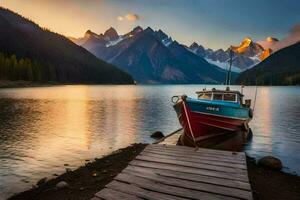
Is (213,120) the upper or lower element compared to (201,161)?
upper

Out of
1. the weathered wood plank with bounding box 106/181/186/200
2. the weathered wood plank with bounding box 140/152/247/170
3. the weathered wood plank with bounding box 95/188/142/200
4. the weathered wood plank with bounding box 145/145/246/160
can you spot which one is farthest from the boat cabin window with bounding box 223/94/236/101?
the weathered wood plank with bounding box 95/188/142/200

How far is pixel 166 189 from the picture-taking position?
1126 centimetres

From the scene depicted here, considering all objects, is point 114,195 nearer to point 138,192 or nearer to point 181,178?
point 138,192

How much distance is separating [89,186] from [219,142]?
1786cm

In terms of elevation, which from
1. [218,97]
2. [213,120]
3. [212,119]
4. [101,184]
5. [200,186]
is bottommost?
[101,184]

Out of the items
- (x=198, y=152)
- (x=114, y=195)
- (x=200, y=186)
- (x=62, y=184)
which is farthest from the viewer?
(x=198, y=152)

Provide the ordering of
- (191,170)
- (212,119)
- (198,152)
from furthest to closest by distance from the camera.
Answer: (212,119) → (198,152) → (191,170)

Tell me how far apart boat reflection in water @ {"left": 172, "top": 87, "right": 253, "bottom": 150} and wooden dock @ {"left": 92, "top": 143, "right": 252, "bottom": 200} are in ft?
34.0

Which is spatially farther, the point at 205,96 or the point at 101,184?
the point at 205,96

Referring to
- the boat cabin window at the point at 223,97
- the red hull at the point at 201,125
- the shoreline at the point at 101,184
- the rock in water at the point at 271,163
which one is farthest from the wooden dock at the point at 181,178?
the boat cabin window at the point at 223,97

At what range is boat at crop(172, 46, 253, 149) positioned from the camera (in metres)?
27.2

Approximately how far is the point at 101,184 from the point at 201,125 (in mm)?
13996

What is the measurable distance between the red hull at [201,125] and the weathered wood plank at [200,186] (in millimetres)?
13872

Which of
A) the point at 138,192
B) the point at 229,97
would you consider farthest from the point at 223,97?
the point at 138,192
